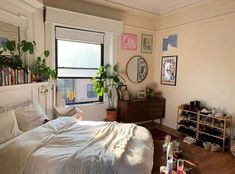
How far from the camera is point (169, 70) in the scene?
14.2 ft

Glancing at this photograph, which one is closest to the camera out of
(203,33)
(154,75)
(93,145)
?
(93,145)

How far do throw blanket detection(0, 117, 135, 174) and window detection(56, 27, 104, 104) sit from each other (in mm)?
1603

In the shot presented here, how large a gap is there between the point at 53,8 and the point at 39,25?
41 cm

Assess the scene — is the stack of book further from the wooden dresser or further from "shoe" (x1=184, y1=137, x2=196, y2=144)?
"shoe" (x1=184, y1=137, x2=196, y2=144)

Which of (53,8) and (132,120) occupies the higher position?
(53,8)

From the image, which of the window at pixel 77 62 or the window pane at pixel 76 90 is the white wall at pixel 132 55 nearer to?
the window at pixel 77 62

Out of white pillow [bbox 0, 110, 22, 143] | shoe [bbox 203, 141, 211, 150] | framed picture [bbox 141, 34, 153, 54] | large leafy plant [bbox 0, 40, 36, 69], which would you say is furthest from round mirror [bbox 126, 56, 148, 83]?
white pillow [bbox 0, 110, 22, 143]

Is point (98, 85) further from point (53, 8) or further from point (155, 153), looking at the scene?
point (155, 153)

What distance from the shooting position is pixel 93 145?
1744 mm

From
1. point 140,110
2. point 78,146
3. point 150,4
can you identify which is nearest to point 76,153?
point 78,146

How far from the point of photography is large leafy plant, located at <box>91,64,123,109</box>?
12.7ft

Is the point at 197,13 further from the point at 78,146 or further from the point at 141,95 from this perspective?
the point at 78,146

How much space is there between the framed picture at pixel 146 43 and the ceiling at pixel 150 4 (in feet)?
2.06

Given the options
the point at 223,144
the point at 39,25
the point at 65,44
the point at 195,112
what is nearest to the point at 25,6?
the point at 39,25
